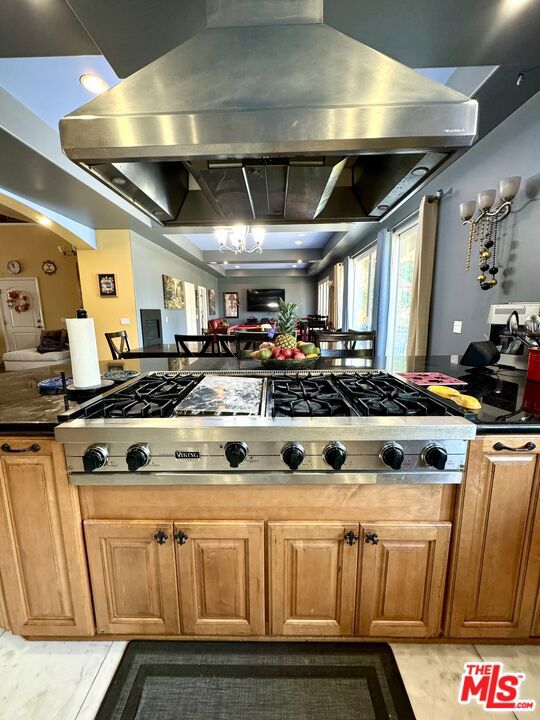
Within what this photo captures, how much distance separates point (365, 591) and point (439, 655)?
429 millimetres

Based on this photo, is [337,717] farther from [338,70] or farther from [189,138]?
[338,70]

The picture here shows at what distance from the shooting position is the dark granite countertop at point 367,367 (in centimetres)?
97

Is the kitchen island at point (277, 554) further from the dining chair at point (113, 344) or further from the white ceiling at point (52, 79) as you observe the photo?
the white ceiling at point (52, 79)

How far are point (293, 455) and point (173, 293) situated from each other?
246 inches

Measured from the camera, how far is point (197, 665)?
3.65 feet

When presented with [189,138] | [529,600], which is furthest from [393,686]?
[189,138]

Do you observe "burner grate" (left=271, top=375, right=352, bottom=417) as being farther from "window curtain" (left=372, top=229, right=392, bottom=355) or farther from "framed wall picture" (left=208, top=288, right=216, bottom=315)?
"framed wall picture" (left=208, top=288, right=216, bottom=315)

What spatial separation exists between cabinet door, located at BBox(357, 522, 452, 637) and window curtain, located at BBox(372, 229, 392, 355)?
3401 mm

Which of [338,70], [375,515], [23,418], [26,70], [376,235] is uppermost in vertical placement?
[26,70]

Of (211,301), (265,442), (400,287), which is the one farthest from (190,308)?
(265,442)

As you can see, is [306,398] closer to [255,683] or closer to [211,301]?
[255,683]

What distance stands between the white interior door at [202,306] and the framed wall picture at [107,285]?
12.8 ft

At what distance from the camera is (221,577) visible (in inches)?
42.2

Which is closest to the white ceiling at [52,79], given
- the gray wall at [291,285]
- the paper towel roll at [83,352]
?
the paper towel roll at [83,352]
